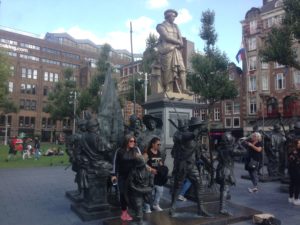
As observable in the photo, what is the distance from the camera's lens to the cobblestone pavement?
686 centimetres

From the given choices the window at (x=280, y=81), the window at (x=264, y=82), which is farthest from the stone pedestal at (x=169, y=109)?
the window at (x=264, y=82)

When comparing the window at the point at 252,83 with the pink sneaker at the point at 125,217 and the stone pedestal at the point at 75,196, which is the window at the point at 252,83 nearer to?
the stone pedestal at the point at 75,196

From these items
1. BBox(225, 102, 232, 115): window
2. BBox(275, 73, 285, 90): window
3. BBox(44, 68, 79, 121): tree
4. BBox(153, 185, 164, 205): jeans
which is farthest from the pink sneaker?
BBox(225, 102, 232, 115): window

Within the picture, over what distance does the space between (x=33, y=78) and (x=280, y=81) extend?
160 ft

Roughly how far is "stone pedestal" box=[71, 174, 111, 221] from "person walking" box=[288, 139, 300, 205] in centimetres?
493

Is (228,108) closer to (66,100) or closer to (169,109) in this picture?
(66,100)

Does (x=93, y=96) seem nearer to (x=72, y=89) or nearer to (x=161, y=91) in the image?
(x=72, y=89)

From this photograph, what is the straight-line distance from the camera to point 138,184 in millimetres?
5730

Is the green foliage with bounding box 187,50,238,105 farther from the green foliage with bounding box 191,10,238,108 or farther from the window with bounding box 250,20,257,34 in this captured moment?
the window with bounding box 250,20,257,34

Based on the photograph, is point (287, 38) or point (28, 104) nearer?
point (287, 38)

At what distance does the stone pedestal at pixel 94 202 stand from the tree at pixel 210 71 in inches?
787

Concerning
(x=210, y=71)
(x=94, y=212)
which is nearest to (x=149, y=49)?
(x=210, y=71)

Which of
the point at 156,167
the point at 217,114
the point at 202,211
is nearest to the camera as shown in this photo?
the point at 202,211

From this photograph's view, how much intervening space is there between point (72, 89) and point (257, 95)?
2335 centimetres
